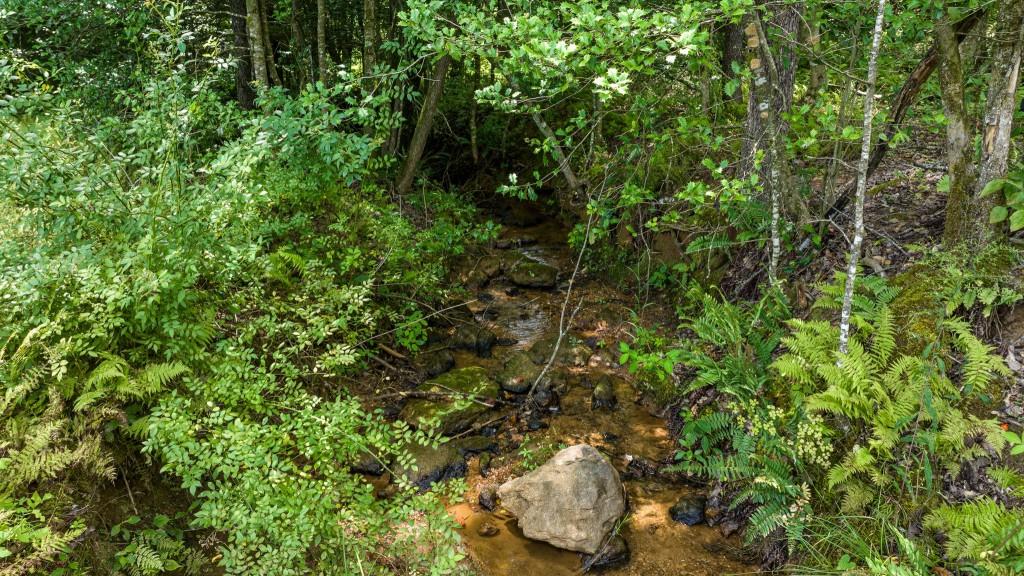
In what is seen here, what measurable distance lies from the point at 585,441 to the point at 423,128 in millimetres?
5777

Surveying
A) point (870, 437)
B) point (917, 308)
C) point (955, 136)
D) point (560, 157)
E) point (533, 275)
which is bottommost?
point (533, 275)

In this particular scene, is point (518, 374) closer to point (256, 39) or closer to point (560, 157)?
point (560, 157)

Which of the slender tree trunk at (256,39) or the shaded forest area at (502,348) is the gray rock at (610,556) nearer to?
the shaded forest area at (502,348)

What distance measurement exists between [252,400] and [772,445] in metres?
3.88

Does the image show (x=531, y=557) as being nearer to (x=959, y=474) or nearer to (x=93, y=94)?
(x=959, y=474)

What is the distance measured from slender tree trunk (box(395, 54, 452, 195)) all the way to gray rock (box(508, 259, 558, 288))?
2309 mm

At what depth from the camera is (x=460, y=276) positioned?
9.11m

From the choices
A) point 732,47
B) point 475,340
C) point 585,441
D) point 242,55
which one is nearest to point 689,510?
point 585,441

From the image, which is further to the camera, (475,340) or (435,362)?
(475,340)

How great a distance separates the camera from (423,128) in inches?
365

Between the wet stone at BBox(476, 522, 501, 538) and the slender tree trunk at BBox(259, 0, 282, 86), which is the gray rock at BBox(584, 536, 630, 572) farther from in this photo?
the slender tree trunk at BBox(259, 0, 282, 86)

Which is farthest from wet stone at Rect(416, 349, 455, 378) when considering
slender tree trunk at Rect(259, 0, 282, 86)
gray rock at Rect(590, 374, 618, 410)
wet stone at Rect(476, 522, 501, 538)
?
slender tree trunk at Rect(259, 0, 282, 86)

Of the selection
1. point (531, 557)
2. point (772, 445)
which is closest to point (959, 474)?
point (772, 445)

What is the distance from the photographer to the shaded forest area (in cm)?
354
